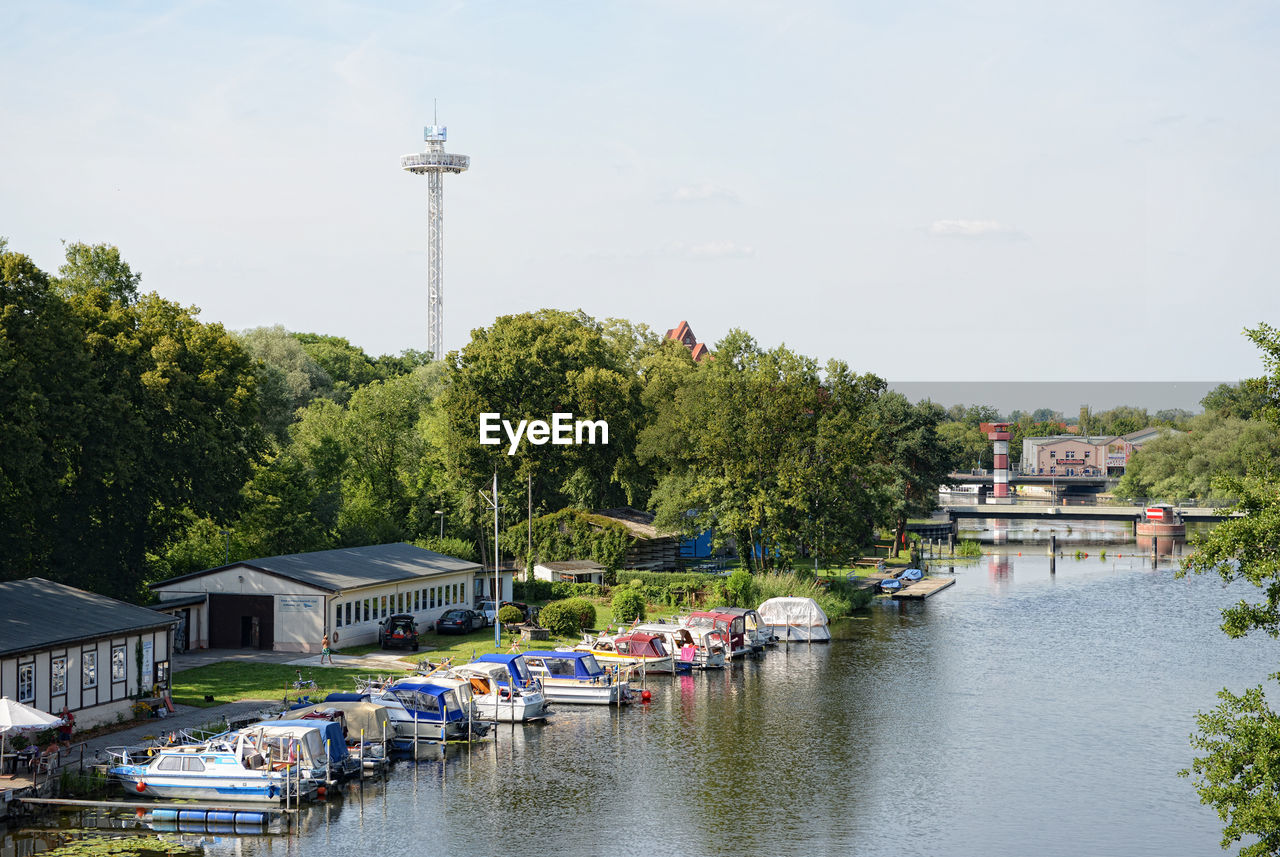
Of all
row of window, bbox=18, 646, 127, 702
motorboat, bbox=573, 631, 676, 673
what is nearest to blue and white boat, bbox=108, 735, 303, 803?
row of window, bbox=18, 646, 127, 702

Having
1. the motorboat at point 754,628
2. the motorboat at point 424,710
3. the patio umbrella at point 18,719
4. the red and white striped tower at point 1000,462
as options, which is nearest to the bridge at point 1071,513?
the red and white striped tower at point 1000,462

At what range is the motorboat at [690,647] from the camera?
203 ft

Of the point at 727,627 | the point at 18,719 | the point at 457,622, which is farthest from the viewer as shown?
the point at 727,627

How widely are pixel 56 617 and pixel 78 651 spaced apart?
194 centimetres

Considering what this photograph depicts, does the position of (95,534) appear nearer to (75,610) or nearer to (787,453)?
(75,610)

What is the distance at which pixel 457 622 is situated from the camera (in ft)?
214

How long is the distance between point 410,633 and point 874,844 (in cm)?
3116

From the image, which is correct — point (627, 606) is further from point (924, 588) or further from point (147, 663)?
point (924, 588)

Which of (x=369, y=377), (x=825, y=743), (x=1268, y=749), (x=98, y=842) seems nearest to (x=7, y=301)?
(x=98, y=842)

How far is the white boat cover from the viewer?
70.7m

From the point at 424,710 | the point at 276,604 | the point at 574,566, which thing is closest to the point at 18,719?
the point at 424,710

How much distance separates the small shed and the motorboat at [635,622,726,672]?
54.7ft

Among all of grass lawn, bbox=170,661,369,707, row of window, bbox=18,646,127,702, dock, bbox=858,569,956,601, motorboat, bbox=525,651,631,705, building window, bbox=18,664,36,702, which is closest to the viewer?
building window, bbox=18,664,36,702

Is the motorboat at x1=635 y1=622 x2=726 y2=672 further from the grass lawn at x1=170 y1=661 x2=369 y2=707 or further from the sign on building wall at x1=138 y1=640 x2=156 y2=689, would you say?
the sign on building wall at x1=138 y1=640 x2=156 y2=689
